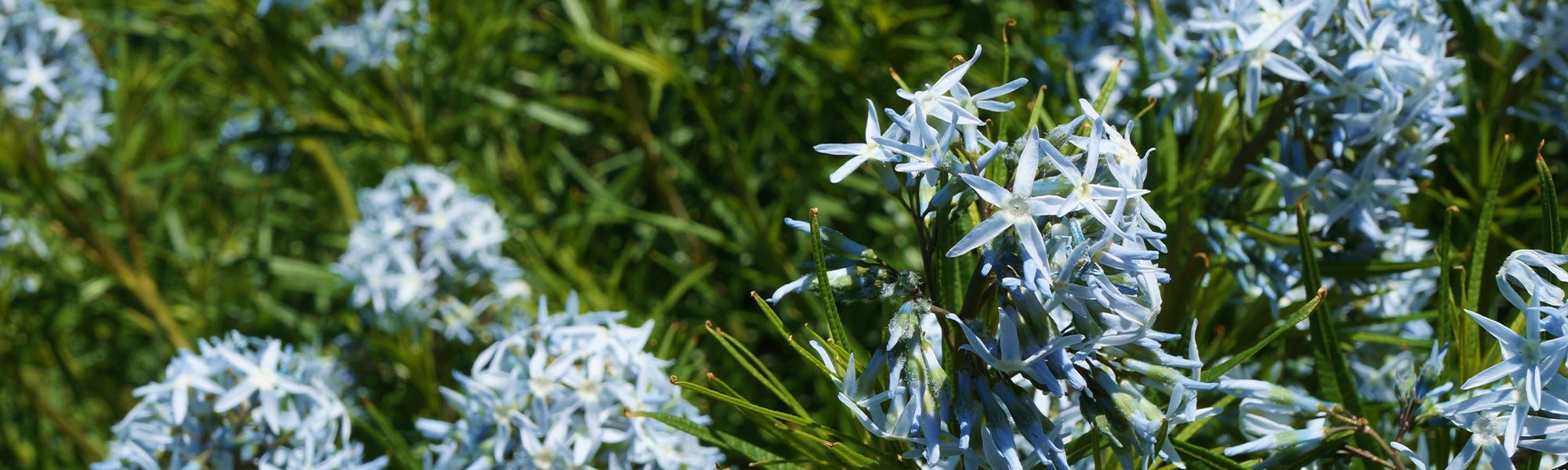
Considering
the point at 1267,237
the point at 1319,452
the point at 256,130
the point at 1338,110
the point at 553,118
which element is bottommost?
the point at 1319,452

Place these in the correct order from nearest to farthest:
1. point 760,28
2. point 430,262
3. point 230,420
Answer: point 230,420, point 430,262, point 760,28

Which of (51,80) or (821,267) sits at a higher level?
(51,80)

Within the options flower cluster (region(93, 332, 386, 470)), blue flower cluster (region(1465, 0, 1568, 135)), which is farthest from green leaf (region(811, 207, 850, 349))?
blue flower cluster (region(1465, 0, 1568, 135))

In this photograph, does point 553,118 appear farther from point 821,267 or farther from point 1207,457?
point 1207,457

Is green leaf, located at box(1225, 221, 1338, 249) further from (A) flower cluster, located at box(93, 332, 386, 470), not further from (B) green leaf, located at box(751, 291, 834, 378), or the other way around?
(A) flower cluster, located at box(93, 332, 386, 470)

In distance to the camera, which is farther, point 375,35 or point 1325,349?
point 375,35

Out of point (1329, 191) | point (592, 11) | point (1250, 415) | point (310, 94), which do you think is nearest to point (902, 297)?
point (1250, 415)

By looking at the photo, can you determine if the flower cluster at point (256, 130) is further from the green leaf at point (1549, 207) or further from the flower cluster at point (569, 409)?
the green leaf at point (1549, 207)

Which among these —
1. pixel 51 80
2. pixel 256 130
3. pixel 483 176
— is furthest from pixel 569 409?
pixel 256 130
